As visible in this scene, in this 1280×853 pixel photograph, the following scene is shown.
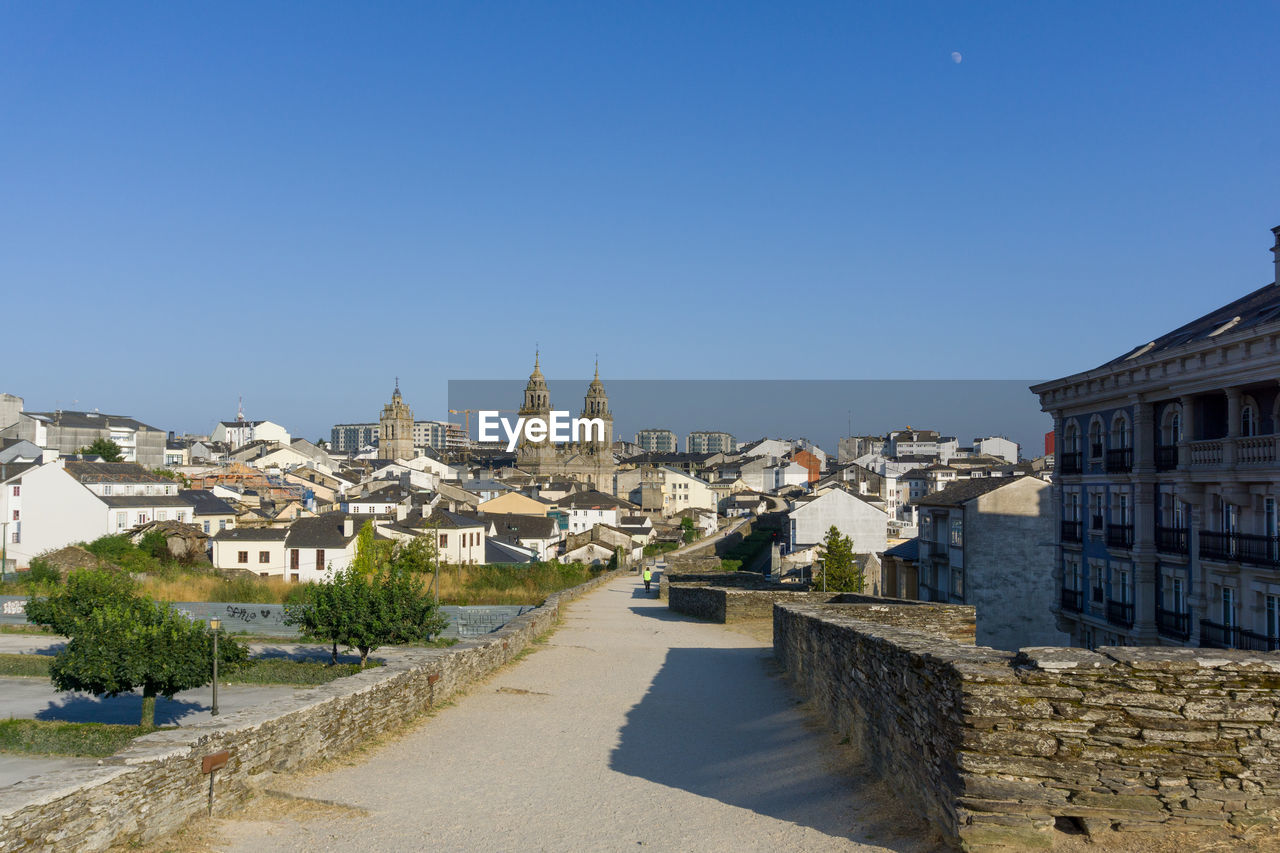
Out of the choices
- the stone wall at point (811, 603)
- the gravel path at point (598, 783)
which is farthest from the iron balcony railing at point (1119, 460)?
the gravel path at point (598, 783)

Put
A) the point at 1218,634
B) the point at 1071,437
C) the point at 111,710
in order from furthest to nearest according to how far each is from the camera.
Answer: the point at 1071,437 < the point at 111,710 < the point at 1218,634

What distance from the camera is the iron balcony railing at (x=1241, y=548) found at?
20109 millimetres

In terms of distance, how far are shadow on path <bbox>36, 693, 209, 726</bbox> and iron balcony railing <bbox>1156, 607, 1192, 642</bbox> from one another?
2271 cm

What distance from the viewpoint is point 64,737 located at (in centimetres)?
1944

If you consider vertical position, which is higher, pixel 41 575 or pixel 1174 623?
pixel 1174 623

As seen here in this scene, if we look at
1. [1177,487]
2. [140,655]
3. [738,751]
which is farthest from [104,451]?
[738,751]

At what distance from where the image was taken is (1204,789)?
6254 millimetres

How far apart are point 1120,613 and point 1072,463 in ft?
17.3

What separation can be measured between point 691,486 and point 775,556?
8854 centimetres

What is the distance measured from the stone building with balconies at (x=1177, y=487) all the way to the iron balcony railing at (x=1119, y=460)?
0.17ft

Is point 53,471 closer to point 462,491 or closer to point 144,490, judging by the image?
point 144,490

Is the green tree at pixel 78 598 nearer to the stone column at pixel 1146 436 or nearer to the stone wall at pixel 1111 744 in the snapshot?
the stone wall at pixel 1111 744

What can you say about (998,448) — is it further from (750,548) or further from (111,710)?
(111,710)

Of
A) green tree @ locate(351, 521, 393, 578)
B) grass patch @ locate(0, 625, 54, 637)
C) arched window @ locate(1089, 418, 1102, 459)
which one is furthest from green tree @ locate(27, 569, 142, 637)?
arched window @ locate(1089, 418, 1102, 459)
